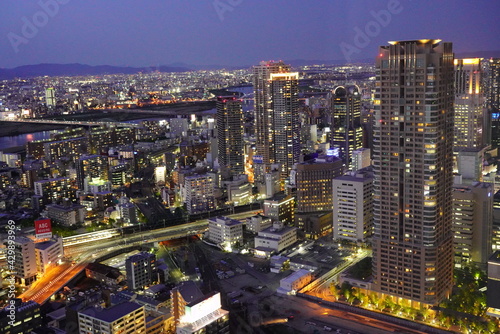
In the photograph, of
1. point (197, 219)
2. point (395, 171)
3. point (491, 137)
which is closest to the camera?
point (395, 171)

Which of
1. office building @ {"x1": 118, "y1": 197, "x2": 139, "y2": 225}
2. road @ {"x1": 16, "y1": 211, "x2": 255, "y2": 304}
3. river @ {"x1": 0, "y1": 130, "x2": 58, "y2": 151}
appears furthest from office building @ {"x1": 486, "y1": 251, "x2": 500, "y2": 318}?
river @ {"x1": 0, "y1": 130, "x2": 58, "y2": 151}

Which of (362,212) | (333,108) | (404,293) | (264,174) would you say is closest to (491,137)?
(333,108)

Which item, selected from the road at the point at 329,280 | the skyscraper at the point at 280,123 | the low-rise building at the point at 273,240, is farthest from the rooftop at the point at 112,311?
the skyscraper at the point at 280,123

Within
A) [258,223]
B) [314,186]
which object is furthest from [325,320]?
[314,186]

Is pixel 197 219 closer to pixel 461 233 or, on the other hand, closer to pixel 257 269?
pixel 257 269

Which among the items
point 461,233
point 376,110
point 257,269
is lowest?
point 257,269

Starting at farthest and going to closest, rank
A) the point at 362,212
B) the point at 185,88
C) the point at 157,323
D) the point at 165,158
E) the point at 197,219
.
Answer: the point at 185,88
the point at 165,158
the point at 197,219
the point at 362,212
the point at 157,323

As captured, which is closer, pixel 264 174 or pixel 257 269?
pixel 257 269

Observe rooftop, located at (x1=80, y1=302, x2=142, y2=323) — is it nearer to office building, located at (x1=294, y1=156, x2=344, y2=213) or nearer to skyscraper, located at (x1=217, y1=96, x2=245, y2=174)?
office building, located at (x1=294, y1=156, x2=344, y2=213)

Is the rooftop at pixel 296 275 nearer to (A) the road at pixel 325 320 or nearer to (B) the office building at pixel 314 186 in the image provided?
(A) the road at pixel 325 320
